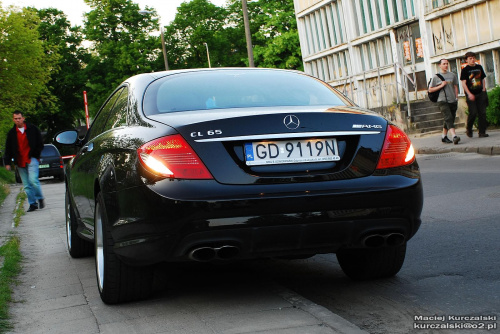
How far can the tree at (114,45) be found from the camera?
70.5 metres

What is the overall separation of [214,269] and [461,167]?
8.94m

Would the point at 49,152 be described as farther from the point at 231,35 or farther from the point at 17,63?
the point at 231,35

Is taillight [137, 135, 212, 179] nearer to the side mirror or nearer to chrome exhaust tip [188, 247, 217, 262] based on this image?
chrome exhaust tip [188, 247, 217, 262]

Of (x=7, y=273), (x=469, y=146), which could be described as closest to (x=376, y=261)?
(x=7, y=273)

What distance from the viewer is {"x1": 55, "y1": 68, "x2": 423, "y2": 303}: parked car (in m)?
4.64

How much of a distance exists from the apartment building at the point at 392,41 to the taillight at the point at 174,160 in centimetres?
2304

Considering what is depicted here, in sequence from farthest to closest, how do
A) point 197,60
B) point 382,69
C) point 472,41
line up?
point 197,60
point 382,69
point 472,41

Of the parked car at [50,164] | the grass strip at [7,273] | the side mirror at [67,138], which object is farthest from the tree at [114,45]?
the side mirror at [67,138]

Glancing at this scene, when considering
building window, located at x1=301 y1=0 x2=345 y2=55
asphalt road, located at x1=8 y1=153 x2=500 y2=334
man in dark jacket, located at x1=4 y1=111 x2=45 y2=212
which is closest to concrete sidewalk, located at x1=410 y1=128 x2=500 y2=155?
asphalt road, located at x1=8 y1=153 x2=500 y2=334

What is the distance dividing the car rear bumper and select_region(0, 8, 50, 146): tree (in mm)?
46942

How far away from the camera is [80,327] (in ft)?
15.9

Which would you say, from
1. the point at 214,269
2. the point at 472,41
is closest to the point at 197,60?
the point at 472,41

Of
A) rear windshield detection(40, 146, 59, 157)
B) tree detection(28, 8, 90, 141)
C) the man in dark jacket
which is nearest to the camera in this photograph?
the man in dark jacket

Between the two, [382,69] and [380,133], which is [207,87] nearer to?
[380,133]
